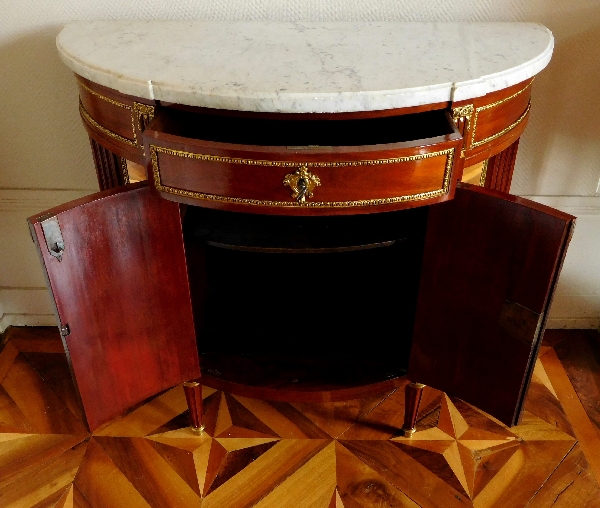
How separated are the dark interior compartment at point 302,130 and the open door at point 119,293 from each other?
110 millimetres

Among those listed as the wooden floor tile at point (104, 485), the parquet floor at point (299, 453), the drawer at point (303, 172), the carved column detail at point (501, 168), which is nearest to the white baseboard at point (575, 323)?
the parquet floor at point (299, 453)

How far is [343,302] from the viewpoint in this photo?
2.95ft

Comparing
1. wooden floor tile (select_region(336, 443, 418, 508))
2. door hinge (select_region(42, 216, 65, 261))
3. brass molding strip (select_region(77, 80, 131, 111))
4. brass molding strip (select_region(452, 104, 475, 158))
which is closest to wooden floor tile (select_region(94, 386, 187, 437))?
wooden floor tile (select_region(336, 443, 418, 508))

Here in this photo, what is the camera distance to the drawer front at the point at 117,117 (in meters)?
0.62

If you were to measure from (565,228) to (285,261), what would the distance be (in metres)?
0.49

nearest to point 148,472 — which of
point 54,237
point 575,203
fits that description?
point 54,237

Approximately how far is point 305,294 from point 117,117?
41 centimetres

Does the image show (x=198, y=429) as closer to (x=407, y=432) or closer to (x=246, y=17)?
(x=407, y=432)

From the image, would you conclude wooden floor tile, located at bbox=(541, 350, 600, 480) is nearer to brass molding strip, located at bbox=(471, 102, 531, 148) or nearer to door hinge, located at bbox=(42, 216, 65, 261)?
brass molding strip, located at bbox=(471, 102, 531, 148)

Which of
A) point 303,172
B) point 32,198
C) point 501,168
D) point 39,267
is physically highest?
point 303,172

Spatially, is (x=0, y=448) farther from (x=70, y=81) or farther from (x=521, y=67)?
(x=521, y=67)

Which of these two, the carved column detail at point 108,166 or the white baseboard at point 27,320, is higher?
the carved column detail at point 108,166

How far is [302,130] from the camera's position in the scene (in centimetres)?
70

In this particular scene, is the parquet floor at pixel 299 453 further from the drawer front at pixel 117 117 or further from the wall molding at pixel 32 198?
the drawer front at pixel 117 117
